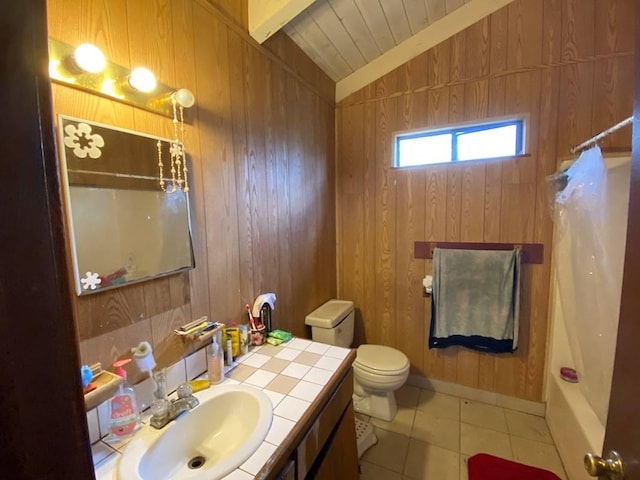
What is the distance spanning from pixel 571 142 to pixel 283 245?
6.54ft

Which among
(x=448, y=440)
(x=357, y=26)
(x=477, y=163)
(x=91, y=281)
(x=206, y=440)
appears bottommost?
(x=448, y=440)

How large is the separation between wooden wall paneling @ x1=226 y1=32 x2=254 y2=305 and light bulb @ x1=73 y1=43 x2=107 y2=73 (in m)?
0.64

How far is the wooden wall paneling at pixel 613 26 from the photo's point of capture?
A: 176 centimetres

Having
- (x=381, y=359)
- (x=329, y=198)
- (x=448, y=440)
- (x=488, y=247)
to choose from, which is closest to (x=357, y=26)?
(x=329, y=198)

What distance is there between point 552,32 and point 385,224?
165 cm

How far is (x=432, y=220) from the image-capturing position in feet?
7.58

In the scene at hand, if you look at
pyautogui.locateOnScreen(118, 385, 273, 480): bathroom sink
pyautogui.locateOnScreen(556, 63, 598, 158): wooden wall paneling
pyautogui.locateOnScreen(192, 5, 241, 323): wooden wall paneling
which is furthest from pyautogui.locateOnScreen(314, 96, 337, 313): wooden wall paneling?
pyautogui.locateOnScreen(556, 63, 598, 158): wooden wall paneling

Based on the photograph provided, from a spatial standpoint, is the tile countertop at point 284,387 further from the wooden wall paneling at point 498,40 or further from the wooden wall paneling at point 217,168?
the wooden wall paneling at point 498,40

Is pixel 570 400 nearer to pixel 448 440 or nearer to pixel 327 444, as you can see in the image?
pixel 448 440

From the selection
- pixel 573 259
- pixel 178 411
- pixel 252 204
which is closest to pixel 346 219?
pixel 252 204

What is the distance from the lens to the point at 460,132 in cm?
224

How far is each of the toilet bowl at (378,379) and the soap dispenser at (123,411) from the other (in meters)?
1.46

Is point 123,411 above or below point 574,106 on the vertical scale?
below

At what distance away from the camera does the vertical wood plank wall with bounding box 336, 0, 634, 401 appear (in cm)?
186
